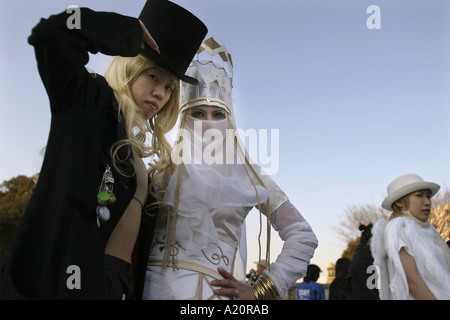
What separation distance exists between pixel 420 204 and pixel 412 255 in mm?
611

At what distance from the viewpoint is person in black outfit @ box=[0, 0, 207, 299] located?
178cm

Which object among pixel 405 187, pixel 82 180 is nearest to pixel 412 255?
pixel 405 187

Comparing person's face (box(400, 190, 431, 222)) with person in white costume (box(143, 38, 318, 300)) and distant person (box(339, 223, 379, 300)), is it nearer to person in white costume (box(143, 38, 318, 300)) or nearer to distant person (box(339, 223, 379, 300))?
distant person (box(339, 223, 379, 300))

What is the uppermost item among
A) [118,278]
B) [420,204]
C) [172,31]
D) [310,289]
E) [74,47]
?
[172,31]

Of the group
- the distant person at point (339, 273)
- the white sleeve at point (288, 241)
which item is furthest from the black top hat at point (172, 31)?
the distant person at point (339, 273)

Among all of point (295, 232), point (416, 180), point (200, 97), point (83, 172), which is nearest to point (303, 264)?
point (295, 232)

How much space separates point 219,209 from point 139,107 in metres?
0.71

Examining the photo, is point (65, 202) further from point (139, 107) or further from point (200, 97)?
point (200, 97)

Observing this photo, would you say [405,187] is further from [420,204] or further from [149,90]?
[149,90]

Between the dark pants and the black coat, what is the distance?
0.38 feet

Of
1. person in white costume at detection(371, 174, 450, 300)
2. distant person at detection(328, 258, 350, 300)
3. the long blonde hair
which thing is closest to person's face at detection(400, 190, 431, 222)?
person in white costume at detection(371, 174, 450, 300)

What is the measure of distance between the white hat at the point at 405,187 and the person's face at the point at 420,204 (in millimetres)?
54

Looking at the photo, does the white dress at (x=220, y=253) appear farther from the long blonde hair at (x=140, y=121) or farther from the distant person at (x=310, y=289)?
the distant person at (x=310, y=289)

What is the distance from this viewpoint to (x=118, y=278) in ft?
6.93
